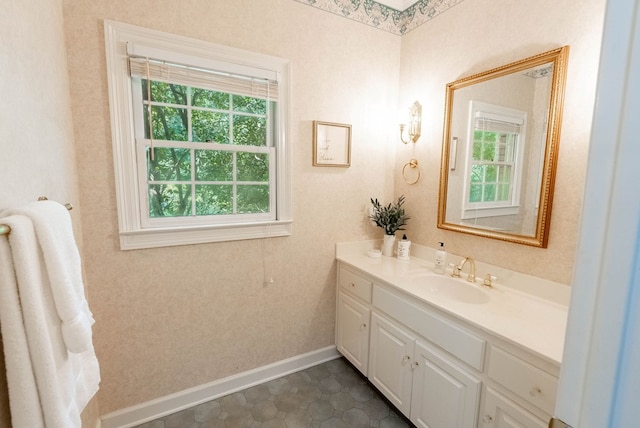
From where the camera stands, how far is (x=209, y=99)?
72.1 inches

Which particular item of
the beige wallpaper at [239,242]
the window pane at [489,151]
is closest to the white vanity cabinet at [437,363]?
the beige wallpaper at [239,242]

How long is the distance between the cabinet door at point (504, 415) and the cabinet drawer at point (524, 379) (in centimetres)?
6

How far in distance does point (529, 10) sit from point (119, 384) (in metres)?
3.08

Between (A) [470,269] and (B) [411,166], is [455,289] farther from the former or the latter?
(B) [411,166]

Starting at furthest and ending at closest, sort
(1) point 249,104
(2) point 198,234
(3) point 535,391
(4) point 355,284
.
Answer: (4) point 355,284, (1) point 249,104, (2) point 198,234, (3) point 535,391

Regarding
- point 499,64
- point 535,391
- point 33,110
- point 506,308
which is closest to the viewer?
point 33,110

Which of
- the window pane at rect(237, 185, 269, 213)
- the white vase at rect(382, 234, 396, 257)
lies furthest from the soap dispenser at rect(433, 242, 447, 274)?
the window pane at rect(237, 185, 269, 213)

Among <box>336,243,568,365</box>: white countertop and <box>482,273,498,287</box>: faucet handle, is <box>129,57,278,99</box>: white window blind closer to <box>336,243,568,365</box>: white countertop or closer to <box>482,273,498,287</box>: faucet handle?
<box>336,243,568,365</box>: white countertop

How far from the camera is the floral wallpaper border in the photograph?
2045 mm

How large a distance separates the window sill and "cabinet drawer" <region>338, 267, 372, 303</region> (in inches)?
21.2

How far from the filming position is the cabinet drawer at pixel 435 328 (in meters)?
1.32

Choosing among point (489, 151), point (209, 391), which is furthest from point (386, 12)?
point (209, 391)

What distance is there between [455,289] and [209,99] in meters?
1.94

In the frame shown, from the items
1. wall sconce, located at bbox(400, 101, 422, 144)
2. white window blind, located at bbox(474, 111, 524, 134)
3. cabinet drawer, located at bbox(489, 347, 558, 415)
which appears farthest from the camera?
wall sconce, located at bbox(400, 101, 422, 144)
